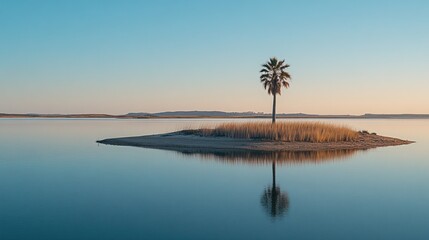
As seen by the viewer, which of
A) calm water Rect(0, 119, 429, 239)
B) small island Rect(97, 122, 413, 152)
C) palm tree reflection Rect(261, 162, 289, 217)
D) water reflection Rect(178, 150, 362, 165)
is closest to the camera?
calm water Rect(0, 119, 429, 239)

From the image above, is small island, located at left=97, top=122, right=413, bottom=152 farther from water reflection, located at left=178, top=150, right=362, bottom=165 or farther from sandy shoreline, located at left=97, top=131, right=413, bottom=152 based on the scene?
water reflection, located at left=178, top=150, right=362, bottom=165

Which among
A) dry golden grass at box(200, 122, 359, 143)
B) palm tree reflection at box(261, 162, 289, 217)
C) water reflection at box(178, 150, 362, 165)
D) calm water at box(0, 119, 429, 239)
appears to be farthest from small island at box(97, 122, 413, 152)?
palm tree reflection at box(261, 162, 289, 217)

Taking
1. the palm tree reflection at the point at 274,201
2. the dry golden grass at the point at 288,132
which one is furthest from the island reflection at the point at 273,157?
the dry golden grass at the point at 288,132

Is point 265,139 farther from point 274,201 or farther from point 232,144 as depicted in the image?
point 274,201

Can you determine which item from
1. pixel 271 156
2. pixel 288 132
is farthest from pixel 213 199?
pixel 288 132

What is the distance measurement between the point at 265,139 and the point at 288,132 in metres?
2.28

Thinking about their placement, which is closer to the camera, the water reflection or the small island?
the water reflection

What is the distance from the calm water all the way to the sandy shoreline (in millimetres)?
7191

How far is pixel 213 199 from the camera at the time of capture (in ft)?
50.4

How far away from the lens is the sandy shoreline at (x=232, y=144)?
34838 millimetres

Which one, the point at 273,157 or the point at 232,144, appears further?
the point at 232,144

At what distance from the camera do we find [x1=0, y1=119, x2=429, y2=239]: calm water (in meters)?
11.3

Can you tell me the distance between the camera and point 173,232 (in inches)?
437

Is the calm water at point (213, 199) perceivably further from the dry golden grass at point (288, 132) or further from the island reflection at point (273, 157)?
the dry golden grass at point (288, 132)
